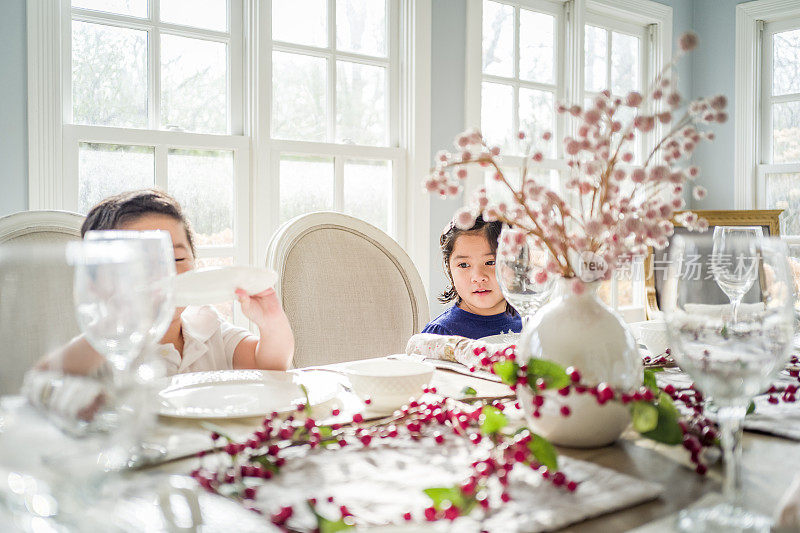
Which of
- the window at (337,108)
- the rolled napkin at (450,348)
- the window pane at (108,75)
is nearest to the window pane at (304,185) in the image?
the window at (337,108)

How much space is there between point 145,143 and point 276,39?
750mm

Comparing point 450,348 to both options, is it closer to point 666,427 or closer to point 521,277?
point 521,277

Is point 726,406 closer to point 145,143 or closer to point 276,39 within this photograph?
point 145,143

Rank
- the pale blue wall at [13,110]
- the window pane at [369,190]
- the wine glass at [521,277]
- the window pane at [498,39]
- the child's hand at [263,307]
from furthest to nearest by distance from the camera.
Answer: the window pane at [498,39], the window pane at [369,190], the pale blue wall at [13,110], the child's hand at [263,307], the wine glass at [521,277]

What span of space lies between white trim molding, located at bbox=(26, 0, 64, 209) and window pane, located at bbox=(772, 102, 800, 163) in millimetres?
4058

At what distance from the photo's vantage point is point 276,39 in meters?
3.05

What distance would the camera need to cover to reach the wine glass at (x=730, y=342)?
55 centimetres

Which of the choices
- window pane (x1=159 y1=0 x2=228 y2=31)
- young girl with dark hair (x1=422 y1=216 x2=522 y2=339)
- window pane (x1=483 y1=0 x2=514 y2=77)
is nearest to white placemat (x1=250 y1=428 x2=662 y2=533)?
young girl with dark hair (x1=422 y1=216 x2=522 y2=339)

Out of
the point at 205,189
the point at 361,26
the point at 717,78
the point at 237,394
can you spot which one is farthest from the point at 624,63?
the point at 237,394

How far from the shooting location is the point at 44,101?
2.46 meters

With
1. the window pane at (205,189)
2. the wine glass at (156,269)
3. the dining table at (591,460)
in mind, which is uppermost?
the window pane at (205,189)

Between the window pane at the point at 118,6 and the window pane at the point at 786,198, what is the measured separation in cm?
377

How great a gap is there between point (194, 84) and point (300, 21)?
1.90 feet

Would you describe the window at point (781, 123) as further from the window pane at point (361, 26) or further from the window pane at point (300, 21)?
the window pane at point (300, 21)
